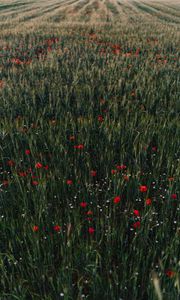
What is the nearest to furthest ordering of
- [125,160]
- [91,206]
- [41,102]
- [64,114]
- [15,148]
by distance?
[91,206]
[125,160]
[15,148]
[64,114]
[41,102]

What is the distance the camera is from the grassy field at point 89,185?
1657 millimetres

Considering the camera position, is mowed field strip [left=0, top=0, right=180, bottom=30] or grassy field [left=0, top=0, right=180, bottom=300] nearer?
grassy field [left=0, top=0, right=180, bottom=300]

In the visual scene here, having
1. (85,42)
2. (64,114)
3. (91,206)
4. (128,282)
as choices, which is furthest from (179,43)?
(128,282)

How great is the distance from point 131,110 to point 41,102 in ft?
3.73

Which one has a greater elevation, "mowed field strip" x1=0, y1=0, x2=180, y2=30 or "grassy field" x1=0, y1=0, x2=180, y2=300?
"mowed field strip" x1=0, y1=0, x2=180, y2=30

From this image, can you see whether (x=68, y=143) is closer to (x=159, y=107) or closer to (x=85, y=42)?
(x=159, y=107)

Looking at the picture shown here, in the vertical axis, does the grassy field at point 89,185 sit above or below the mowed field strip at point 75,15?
below

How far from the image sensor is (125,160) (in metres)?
2.82

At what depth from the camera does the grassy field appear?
1.66 m

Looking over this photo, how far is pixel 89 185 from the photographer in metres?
2.27

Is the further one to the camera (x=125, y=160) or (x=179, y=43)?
(x=179, y=43)

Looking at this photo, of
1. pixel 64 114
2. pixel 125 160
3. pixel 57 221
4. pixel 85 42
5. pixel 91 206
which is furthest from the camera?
pixel 85 42

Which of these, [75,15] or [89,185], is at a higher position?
[75,15]

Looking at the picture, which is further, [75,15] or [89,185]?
[75,15]
